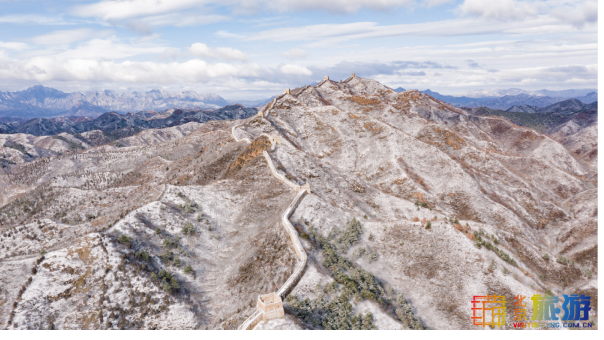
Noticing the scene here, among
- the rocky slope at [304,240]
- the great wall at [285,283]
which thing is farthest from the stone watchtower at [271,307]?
the rocky slope at [304,240]

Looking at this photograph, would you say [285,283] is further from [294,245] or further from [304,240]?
[304,240]

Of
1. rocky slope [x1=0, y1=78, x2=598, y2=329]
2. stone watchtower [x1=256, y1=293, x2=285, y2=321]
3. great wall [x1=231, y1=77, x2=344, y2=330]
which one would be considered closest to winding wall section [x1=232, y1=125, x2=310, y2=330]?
great wall [x1=231, y1=77, x2=344, y2=330]

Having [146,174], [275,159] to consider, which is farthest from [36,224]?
[275,159]

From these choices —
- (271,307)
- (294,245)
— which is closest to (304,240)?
(294,245)

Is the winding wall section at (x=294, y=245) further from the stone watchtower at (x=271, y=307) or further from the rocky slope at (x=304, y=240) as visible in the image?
the rocky slope at (x=304, y=240)

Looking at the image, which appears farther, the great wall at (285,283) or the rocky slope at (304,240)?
the rocky slope at (304,240)

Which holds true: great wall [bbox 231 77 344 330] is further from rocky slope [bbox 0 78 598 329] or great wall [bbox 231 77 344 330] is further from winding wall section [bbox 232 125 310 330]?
rocky slope [bbox 0 78 598 329]

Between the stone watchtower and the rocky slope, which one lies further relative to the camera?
the rocky slope
